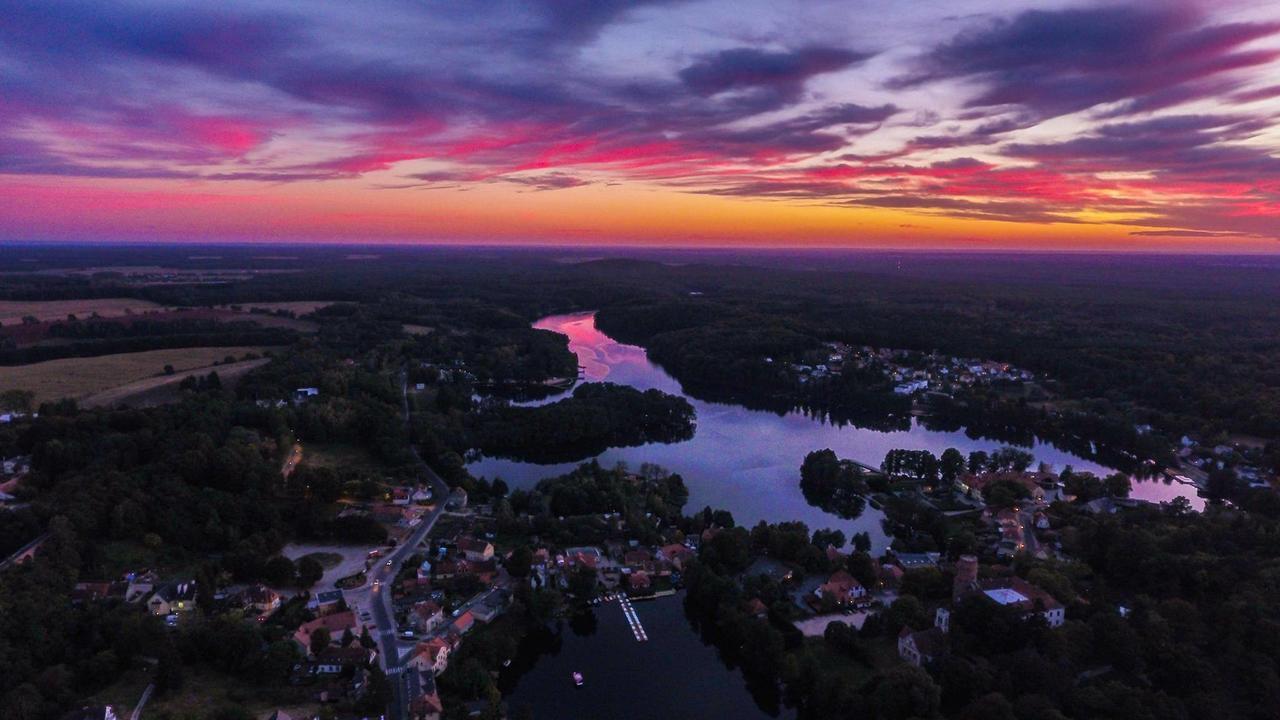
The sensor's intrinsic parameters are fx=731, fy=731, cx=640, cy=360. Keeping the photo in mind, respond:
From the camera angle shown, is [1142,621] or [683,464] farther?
[683,464]

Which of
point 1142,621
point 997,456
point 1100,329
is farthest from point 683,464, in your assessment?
point 1100,329

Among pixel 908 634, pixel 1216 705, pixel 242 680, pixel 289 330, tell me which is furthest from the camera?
pixel 289 330

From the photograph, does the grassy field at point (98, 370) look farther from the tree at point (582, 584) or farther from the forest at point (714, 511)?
the tree at point (582, 584)

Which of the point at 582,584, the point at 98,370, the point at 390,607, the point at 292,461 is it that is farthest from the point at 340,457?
the point at 98,370

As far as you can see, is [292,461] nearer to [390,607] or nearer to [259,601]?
[259,601]

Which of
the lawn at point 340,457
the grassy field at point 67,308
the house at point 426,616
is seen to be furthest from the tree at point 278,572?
the grassy field at point 67,308

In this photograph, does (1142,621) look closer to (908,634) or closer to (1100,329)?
(908,634)

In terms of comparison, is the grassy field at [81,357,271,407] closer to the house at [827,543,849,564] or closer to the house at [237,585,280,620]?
the house at [237,585,280,620]
